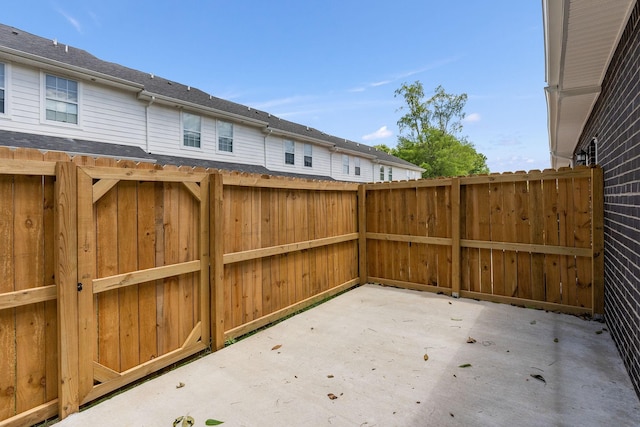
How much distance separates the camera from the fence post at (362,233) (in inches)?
230

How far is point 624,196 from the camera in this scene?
9.12ft

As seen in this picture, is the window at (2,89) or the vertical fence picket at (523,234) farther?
the window at (2,89)

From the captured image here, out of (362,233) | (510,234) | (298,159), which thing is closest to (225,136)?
(298,159)

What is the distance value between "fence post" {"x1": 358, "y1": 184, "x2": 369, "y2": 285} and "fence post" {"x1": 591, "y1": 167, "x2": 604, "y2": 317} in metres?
3.27

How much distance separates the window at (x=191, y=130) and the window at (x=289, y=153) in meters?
3.98

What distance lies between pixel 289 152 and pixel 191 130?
4498mm

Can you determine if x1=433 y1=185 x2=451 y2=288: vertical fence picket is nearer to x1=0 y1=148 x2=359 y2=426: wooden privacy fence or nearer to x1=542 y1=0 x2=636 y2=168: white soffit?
x1=542 y1=0 x2=636 y2=168: white soffit

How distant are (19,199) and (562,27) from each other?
14.5 ft

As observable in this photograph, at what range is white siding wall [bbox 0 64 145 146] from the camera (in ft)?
23.2

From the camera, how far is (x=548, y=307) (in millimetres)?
4215

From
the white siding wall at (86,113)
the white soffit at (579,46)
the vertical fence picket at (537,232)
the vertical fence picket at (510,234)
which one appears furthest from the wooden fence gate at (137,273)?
the white siding wall at (86,113)

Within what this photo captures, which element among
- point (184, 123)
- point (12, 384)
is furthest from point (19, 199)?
point (184, 123)

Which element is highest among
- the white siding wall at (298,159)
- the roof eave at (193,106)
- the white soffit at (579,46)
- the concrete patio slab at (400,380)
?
the roof eave at (193,106)

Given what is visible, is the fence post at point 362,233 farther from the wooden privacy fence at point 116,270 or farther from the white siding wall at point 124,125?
the white siding wall at point 124,125
